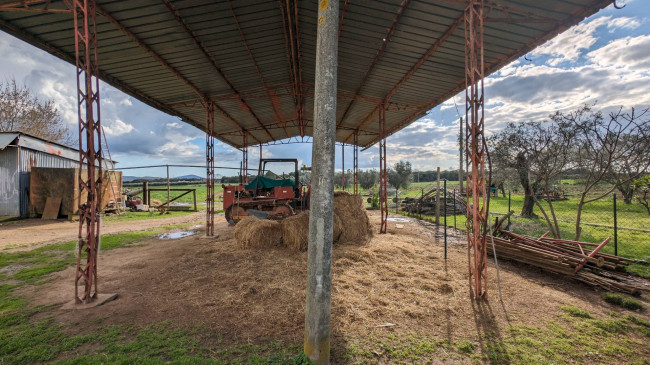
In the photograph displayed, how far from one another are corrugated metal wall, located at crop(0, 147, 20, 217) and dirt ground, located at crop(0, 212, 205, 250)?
749 millimetres

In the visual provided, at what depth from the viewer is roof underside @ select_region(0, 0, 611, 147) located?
197 inches

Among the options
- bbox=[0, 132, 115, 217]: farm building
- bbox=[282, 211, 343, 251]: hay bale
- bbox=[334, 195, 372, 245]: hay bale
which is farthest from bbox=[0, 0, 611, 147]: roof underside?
bbox=[0, 132, 115, 217]: farm building

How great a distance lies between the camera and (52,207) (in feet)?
41.3

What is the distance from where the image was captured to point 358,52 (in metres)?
7.14

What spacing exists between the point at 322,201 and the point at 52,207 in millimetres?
16662

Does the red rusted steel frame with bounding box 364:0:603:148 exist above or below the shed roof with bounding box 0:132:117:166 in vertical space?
above

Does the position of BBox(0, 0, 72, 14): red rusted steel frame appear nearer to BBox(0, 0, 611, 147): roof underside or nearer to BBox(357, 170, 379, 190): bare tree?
BBox(0, 0, 611, 147): roof underside

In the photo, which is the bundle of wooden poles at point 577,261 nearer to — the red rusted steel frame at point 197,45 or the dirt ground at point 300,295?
the dirt ground at point 300,295

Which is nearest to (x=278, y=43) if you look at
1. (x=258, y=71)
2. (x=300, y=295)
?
(x=258, y=71)

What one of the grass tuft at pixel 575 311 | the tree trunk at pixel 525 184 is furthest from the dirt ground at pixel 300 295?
the tree trunk at pixel 525 184

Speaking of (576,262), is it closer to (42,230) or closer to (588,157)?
(588,157)

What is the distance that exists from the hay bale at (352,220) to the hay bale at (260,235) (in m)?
1.87

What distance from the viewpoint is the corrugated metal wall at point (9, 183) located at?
39.0 ft

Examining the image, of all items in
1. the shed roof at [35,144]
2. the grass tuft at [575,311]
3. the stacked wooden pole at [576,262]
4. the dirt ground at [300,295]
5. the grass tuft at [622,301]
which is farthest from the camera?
the shed roof at [35,144]
